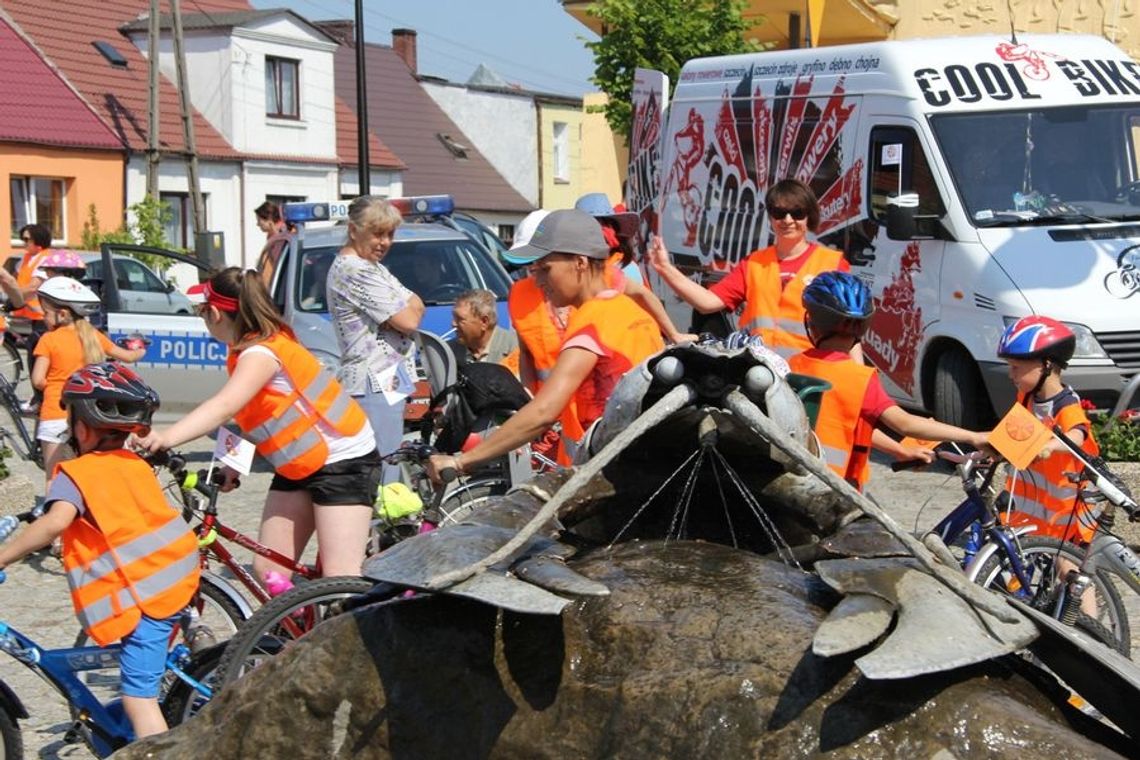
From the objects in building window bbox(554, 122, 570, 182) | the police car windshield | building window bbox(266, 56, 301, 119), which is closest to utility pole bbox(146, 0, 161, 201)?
building window bbox(266, 56, 301, 119)

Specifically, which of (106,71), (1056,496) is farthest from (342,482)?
(106,71)

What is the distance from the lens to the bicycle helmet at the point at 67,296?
9.63m

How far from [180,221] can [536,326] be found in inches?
1305

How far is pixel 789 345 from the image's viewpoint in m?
6.97

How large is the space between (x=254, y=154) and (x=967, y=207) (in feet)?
103

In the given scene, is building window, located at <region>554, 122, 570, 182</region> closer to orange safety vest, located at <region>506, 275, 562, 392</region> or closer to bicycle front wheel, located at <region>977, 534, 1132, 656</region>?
orange safety vest, located at <region>506, 275, 562, 392</region>

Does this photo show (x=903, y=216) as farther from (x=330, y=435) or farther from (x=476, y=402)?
(x=330, y=435)

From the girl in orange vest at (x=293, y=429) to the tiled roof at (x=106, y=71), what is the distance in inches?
1276

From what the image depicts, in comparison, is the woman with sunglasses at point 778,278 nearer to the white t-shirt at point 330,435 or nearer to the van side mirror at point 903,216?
the white t-shirt at point 330,435

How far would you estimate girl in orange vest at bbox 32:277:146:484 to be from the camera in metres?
9.59

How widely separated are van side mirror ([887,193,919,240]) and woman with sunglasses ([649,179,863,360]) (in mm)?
4053

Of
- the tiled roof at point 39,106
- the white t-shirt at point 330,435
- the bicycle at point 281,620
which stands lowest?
the bicycle at point 281,620

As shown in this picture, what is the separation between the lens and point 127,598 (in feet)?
17.0

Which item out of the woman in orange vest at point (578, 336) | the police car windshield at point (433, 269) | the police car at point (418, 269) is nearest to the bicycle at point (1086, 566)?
the woman in orange vest at point (578, 336)
